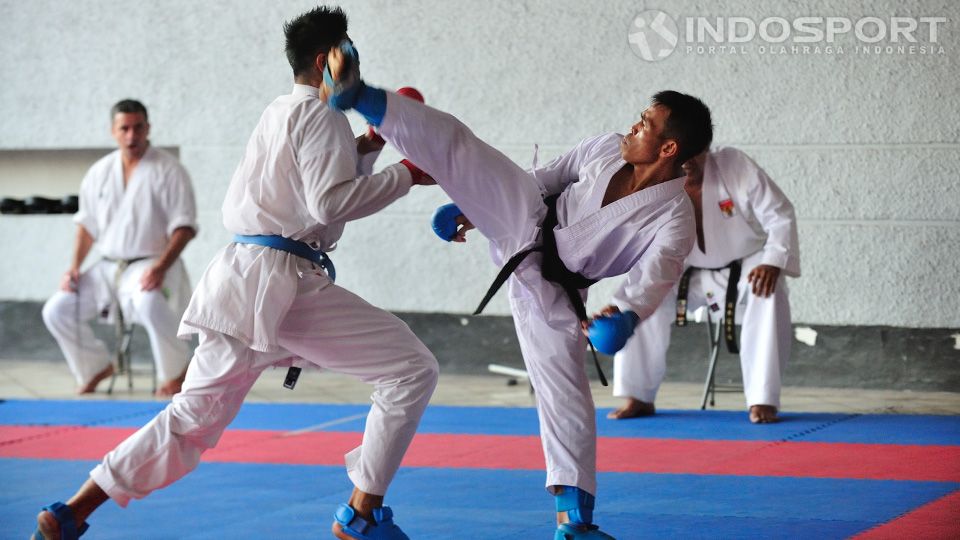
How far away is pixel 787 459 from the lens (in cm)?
402

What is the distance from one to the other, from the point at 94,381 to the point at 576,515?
404 cm

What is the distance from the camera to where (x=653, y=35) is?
21.1ft

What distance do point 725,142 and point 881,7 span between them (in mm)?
1037

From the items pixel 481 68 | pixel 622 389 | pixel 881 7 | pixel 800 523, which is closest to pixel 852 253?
pixel 881 7

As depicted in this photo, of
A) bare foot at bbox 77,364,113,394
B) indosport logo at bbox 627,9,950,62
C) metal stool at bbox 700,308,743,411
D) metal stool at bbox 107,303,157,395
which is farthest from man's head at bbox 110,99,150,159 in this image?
metal stool at bbox 700,308,743,411

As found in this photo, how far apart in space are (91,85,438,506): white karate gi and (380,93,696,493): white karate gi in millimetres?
144

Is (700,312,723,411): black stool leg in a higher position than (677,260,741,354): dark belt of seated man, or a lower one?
lower

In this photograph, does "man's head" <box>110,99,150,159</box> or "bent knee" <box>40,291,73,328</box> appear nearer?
"man's head" <box>110,99,150,159</box>

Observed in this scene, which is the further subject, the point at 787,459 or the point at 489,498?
the point at 787,459

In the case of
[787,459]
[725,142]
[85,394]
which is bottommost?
[85,394]

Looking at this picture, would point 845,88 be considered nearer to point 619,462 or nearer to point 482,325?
point 482,325

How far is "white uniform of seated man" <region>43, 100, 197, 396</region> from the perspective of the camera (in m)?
5.96

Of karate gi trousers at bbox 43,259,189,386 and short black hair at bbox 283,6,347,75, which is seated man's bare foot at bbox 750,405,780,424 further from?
karate gi trousers at bbox 43,259,189,386

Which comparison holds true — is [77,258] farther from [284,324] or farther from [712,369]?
[284,324]
